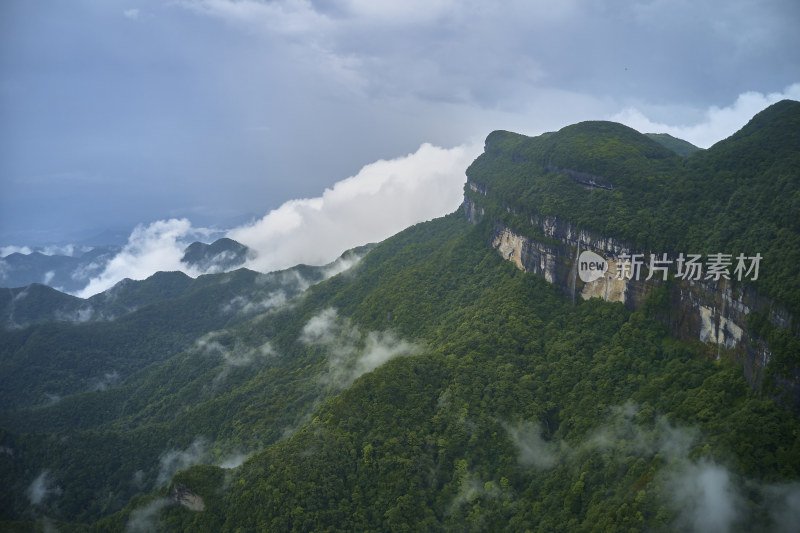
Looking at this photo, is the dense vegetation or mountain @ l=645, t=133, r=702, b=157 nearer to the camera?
the dense vegetation

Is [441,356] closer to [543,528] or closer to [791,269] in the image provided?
[543,528]

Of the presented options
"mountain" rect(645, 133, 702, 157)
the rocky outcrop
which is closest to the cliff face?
"mountain" rect(645, 133, 702, 157)

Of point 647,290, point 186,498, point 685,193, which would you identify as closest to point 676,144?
point 685,193

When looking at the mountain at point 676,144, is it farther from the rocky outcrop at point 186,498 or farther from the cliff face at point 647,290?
the rocky outcrop at point 186,498

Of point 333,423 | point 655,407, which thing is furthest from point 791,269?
point 333,423

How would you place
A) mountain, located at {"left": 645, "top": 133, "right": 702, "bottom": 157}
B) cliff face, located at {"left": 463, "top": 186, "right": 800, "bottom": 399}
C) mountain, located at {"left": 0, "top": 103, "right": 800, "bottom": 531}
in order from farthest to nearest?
mountain, located at {"left": 645, "top": 133, "right": 702, "bottom": 157} < cliff face, located at {"left": 463, "top": 186, "right": 800, "bottom": 399} < mountain, located at {"left": 0, "top": 103, "right": 800, "bottom": 531}

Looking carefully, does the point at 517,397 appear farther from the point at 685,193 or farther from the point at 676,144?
the point at 676,144

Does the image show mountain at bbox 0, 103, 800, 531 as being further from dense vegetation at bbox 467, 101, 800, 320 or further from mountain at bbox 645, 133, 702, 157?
mountain at bbox 645, 133, 702, 157
